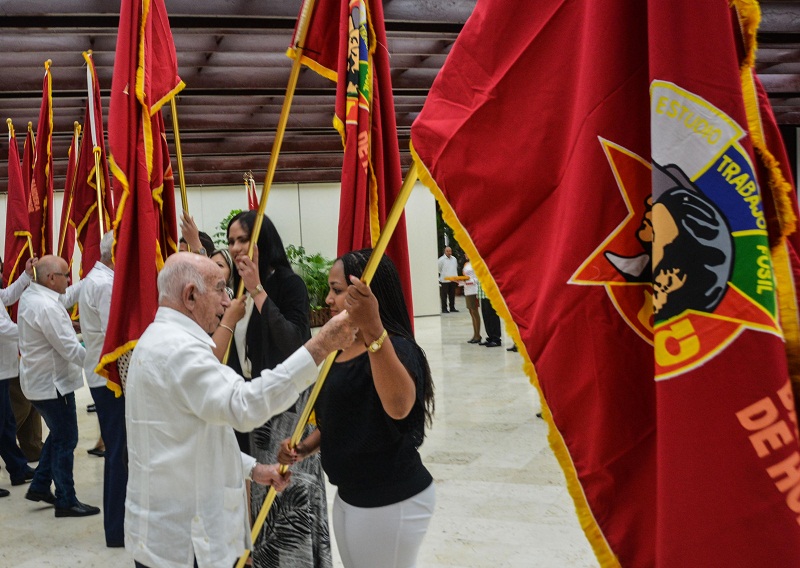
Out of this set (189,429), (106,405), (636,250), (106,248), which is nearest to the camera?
(636,250)

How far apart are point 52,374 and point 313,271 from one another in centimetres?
1199

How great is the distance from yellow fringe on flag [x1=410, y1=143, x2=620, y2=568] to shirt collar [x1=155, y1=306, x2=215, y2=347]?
3.34 feet

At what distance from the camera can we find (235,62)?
10328 millimetres

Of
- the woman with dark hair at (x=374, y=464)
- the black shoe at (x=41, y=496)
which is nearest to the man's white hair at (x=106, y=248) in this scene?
the black shoe at (x=41, y=496)

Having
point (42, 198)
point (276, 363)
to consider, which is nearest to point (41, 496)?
point (42, 198)

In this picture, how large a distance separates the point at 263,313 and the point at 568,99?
79.9 inches

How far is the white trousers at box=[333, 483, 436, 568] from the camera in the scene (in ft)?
7.42

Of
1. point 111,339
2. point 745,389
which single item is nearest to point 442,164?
point 745,389

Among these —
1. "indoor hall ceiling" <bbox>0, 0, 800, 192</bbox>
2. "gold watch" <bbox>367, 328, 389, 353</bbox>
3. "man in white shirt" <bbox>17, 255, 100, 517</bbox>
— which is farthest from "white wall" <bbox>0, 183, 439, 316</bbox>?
"gold watch" <bbox>367, 328, 389, 353</bbox>

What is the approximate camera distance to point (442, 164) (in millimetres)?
1486

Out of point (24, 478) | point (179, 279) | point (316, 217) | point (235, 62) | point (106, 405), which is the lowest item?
point (24, 478)

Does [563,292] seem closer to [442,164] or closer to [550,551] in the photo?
[442,164]

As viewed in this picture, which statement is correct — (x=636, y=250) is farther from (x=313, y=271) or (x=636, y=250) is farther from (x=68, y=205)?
(x=313, y=271)

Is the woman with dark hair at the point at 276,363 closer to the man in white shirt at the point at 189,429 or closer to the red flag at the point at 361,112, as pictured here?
the red flag at the point at 361,112
